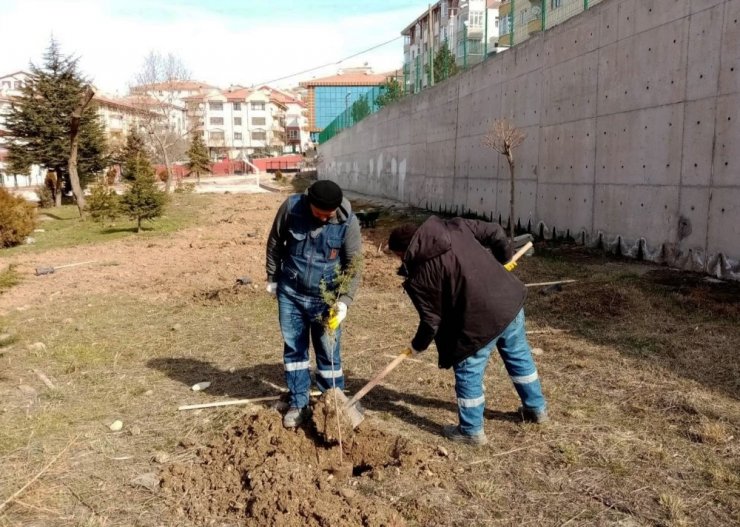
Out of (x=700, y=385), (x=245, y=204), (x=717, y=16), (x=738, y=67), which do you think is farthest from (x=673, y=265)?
(x=245, y=204)

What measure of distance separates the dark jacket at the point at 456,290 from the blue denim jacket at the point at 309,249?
0.61 metres

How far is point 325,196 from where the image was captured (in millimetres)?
3424

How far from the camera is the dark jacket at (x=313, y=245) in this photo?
3.68 metres

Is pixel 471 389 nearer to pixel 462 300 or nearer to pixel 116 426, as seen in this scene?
pixel 462 300

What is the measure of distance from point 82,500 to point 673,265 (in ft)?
24.6

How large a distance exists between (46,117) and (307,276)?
25.3m

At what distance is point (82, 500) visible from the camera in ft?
10.2

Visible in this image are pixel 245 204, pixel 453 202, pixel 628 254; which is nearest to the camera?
pixel 628 254

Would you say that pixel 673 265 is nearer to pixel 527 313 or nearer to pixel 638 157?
pixel 638 157

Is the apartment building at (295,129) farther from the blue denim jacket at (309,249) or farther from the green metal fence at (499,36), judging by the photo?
the blue denim jacket at (309,249)

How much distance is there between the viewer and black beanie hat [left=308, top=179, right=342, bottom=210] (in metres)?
3.43

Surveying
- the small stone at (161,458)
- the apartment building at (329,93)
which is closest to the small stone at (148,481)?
the small stone at (161,458)

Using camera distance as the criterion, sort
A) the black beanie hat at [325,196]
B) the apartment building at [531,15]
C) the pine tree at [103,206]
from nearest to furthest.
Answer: the black beanie hat at [325,196] → the apartment building at [531,15] → the pine tree at [103,206]

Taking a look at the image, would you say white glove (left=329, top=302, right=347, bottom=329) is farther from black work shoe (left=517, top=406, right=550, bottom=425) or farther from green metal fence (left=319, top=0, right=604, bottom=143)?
green metal fence (left=319, top=0, right=604, bottom=143)
